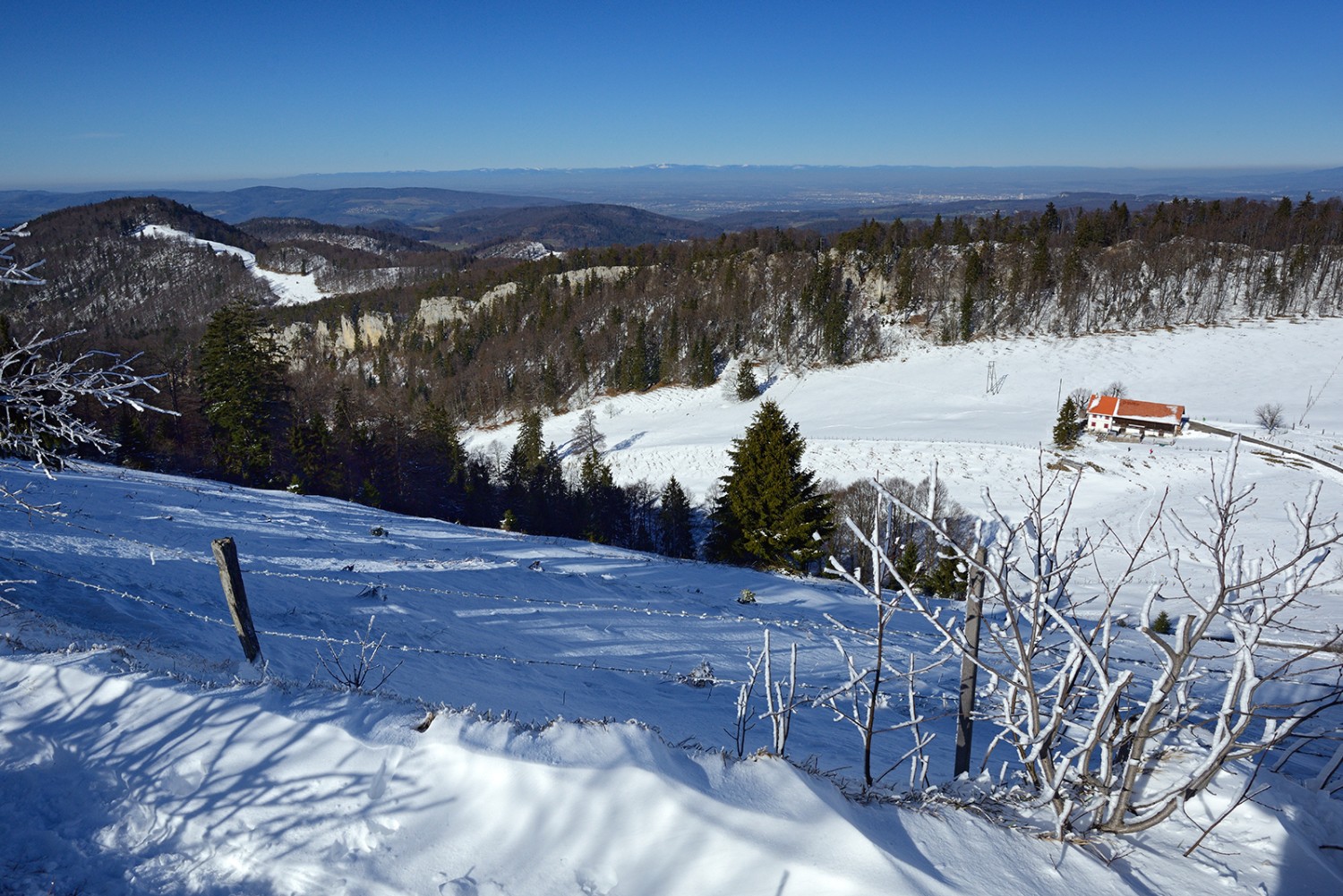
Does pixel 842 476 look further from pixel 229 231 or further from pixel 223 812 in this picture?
pixel 229 231

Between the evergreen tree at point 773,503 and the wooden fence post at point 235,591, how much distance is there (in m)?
17.4

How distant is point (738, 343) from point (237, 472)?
54.9 meters

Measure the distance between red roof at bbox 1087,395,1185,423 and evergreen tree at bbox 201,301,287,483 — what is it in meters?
48.7

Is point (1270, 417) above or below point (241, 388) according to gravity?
below

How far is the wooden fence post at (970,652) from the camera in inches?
165

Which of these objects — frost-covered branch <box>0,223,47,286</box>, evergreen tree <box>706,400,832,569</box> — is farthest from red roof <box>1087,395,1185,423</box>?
frost-covered branch <box>0,223,47,286</box>

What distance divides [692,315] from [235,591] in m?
75.5

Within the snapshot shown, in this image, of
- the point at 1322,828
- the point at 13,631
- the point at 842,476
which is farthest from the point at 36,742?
the point at 842,476

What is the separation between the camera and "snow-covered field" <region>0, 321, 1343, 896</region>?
10.6ft

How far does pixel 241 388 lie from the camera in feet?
87.9

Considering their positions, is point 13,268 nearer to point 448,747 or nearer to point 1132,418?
point 448,747

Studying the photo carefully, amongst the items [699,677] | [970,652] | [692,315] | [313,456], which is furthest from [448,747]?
→ [692,315]

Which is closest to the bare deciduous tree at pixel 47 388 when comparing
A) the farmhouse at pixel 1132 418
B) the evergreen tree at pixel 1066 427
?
the evergreen tree at pixel 1066 427

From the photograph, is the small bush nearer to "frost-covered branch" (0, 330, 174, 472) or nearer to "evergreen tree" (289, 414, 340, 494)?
"frost-covered branch" (0, 330, 174, 472)
